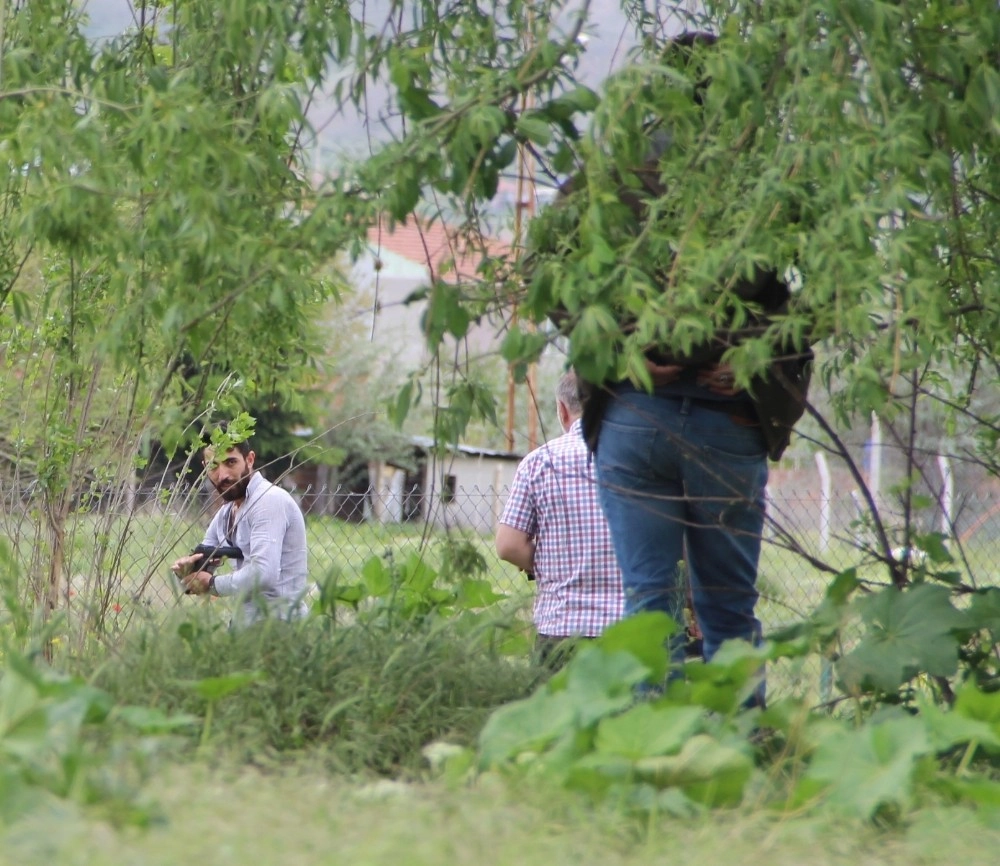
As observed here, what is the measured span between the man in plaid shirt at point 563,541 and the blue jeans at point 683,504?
1.30m

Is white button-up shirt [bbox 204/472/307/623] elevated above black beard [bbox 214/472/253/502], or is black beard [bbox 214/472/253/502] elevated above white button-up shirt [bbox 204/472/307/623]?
black beard [bbox 214/472/253/502]

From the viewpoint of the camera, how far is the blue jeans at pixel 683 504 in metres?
3.34

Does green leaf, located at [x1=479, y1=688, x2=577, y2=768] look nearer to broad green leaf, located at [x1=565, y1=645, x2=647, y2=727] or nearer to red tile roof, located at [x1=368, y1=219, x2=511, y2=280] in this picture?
broad green leaf, located at [x1=565, y1=645, x2=647, y2=727]

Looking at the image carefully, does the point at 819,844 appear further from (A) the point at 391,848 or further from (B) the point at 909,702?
(B) the point at 909,702

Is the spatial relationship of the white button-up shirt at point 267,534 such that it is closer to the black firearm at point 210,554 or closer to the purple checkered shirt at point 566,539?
the black firearm at point 210,554

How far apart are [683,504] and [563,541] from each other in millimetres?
1564

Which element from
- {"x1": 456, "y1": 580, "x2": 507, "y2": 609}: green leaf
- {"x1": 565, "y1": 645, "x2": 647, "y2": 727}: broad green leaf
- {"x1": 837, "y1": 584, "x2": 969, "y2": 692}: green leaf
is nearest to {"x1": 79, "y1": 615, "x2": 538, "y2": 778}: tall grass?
{"x1": 565, "y1": 645, "x2": 647, "y2": 727}: broad green leaf

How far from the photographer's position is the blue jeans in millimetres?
3338

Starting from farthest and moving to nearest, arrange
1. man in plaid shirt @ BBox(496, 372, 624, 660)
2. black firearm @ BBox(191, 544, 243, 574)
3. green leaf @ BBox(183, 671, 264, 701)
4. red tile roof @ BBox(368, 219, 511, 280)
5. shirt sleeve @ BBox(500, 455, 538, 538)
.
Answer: black firearm @ BBox(191, 544, 243, 574)
shirt sleeve @ BBox(500, 455, 538, 538)
man in plaid shirt @ BBox(496, 372, 624, 660)
red tile roof @ BBox(368, 219, 511, 280)
green leaf @ BBox(183, 671, 264, 701)

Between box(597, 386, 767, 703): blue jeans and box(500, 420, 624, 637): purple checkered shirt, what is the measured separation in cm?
130

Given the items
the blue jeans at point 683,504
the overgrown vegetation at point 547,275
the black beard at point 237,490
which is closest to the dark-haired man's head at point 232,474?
the black beard at point 237,490

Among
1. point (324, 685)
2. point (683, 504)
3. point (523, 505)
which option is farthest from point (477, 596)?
point (523, 505)

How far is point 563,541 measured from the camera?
4.97m

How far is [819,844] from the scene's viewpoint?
2031 mm
